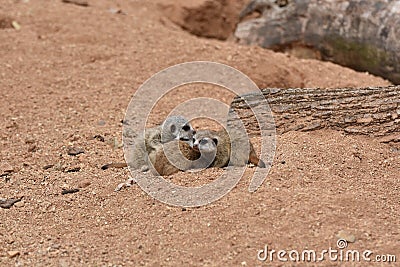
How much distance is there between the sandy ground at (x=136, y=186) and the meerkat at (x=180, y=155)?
128 millimetres

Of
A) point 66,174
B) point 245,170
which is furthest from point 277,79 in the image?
point 66,174

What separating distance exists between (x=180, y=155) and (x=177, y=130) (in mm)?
152

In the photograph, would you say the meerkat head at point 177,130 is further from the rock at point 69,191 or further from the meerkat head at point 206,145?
the rock at point 69,191

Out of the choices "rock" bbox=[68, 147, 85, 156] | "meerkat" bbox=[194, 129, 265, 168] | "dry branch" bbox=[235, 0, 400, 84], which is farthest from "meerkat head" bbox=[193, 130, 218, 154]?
"dry branch" bbox=[235, 0, 400, 84]

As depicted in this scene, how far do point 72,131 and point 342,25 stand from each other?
6.77 ft

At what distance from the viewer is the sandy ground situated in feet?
7.39

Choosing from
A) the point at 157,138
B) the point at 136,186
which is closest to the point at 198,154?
the point at 157,138

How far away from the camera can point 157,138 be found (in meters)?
3.05

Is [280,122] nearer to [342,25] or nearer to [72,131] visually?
[72,131]

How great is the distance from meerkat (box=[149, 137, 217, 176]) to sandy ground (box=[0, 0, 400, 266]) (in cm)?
13

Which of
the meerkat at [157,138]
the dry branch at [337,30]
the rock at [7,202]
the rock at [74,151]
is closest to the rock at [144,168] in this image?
the meerkat at [157,138]

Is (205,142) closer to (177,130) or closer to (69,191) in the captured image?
(177,130)

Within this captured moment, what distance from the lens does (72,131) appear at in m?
3.37

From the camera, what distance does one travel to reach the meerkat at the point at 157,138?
9.71 ft
